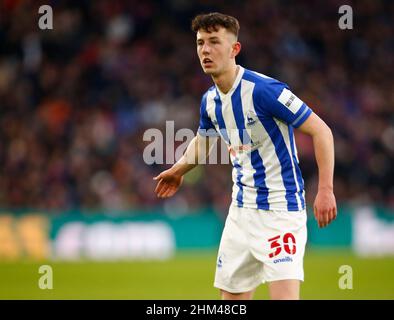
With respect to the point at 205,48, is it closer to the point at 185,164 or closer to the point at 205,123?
the point at 205,123

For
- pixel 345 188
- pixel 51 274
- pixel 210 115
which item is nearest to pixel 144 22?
pixel 345 188

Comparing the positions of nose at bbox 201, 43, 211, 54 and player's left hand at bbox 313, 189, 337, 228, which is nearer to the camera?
player's left hand at bbox 313, 189, 337, 228

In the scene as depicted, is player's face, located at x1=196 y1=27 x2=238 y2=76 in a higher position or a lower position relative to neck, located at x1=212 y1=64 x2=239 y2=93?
higher

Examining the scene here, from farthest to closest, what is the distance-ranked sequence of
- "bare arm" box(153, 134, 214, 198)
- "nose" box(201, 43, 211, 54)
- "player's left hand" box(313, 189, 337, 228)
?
1. "bare arm" box(153, 134, 214, 198)
2. "nose" box(201, 43, 211, 54)
3. "player's left hand" box(313, 189, 337, 228)

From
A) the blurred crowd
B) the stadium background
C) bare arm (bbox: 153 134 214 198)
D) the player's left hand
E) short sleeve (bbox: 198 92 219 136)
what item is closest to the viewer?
the player's left hand

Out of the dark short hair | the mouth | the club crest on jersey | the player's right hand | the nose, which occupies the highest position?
the dark short hair

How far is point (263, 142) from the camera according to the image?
19.2 ft

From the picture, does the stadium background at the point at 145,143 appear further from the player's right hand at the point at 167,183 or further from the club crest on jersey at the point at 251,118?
the club crest on jersey at the point at 251,118

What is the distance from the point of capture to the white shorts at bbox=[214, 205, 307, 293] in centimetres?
568

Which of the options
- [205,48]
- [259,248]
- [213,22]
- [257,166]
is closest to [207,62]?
[205,48]

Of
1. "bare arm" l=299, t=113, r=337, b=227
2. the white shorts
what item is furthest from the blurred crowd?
"bare arm" l=299, t=113, r=337, b=227

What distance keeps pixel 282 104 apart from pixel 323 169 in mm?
507

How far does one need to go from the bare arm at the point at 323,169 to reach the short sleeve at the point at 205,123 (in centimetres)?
79

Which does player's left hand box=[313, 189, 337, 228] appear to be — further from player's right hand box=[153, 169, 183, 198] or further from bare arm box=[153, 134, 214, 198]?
player's right hand box=[153, 169, 183, 198]
